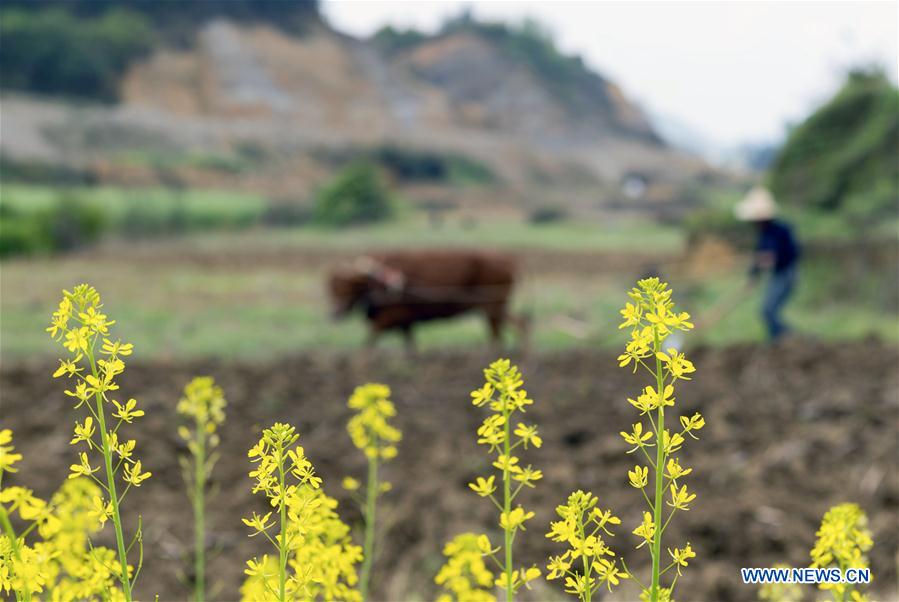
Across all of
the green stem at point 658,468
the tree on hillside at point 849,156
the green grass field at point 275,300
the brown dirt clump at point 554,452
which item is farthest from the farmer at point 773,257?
the green stem at point 658,468

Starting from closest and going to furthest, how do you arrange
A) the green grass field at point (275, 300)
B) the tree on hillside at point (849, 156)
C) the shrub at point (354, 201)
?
the green grass field at point (275, 300) < the tree on hillside at point (849, 156) < the shrub at point (354, 201)

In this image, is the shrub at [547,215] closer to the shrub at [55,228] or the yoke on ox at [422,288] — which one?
the shrub at [55,228]

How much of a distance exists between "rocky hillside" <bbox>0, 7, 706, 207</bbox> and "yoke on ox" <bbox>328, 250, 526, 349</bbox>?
31.5 meters

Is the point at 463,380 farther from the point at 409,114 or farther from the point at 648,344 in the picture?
the point at 409,114

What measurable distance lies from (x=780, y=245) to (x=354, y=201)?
2924cm

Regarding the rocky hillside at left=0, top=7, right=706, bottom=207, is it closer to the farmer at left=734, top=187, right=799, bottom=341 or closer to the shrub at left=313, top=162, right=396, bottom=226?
the shrub at left=313, top=162, right=396, bottom=226

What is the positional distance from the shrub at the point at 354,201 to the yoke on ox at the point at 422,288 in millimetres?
25292

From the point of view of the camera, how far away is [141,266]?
21.4 metres

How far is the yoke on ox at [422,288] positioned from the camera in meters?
11.3

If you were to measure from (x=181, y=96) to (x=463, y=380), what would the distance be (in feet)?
243

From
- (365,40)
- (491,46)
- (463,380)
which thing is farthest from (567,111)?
(463,380)

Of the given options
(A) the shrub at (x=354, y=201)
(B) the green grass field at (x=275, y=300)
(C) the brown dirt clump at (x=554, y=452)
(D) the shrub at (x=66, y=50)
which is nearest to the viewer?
(C) the brown dirt clump at (x=554, y=452)

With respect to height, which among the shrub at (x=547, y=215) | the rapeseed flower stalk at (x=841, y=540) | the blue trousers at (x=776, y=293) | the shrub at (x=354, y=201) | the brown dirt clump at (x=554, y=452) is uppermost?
the shrub at (x=547, y=215)

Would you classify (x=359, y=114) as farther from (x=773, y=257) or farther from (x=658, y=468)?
(x=658, y=468)
